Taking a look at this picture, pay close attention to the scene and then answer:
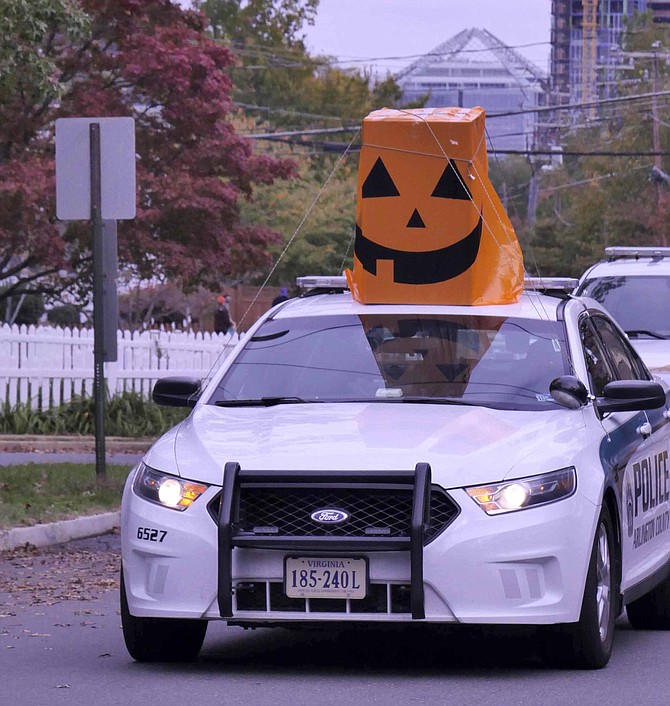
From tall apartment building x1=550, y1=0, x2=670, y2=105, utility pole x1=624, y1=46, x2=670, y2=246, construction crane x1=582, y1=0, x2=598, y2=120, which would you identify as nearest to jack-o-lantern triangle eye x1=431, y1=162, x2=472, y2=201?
utility pole x1=624, y1=46, x2=670, y2=246

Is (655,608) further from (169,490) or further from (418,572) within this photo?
(169,490)

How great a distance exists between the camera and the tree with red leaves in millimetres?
22891

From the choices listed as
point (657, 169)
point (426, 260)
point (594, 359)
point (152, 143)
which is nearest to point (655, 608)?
point (594, 359)

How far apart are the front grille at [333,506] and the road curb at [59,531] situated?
4.98 metres

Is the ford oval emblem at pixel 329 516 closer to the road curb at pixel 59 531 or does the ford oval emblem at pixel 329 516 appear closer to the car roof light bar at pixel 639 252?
the road curb at pixel 59 531

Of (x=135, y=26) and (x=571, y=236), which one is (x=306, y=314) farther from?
(x=571, y=236)

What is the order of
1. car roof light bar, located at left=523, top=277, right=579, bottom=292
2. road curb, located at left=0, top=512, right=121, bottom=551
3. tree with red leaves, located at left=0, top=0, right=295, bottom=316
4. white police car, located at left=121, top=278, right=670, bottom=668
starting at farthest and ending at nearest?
tree with red leaves, located at left=0, top=0, right=295, bottom=316, road curb, located at left=0, top=512, right=121, bottom=551, car roof light bar, located at left=523, top=277, right=579, bottom=292, white police car, located at left=121, top=278, right=670, bottom=668

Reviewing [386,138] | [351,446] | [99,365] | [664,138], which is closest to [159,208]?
[99,365]

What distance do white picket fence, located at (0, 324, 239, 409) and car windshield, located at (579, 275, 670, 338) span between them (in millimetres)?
5686

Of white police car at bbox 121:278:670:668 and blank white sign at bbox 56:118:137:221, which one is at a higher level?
blank white sign at bbox 56:118:137:221

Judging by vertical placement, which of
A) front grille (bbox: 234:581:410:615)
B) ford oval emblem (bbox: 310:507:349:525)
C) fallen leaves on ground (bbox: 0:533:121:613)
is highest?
ford oval emblem (bbox: 310:507:349:525)

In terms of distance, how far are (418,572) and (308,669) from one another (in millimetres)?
931

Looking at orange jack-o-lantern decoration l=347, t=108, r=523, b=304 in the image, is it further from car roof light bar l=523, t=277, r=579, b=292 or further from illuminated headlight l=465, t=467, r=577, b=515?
illuminated headlight l=465, t=467, r=577, b=515

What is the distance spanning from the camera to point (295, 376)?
8094mm
